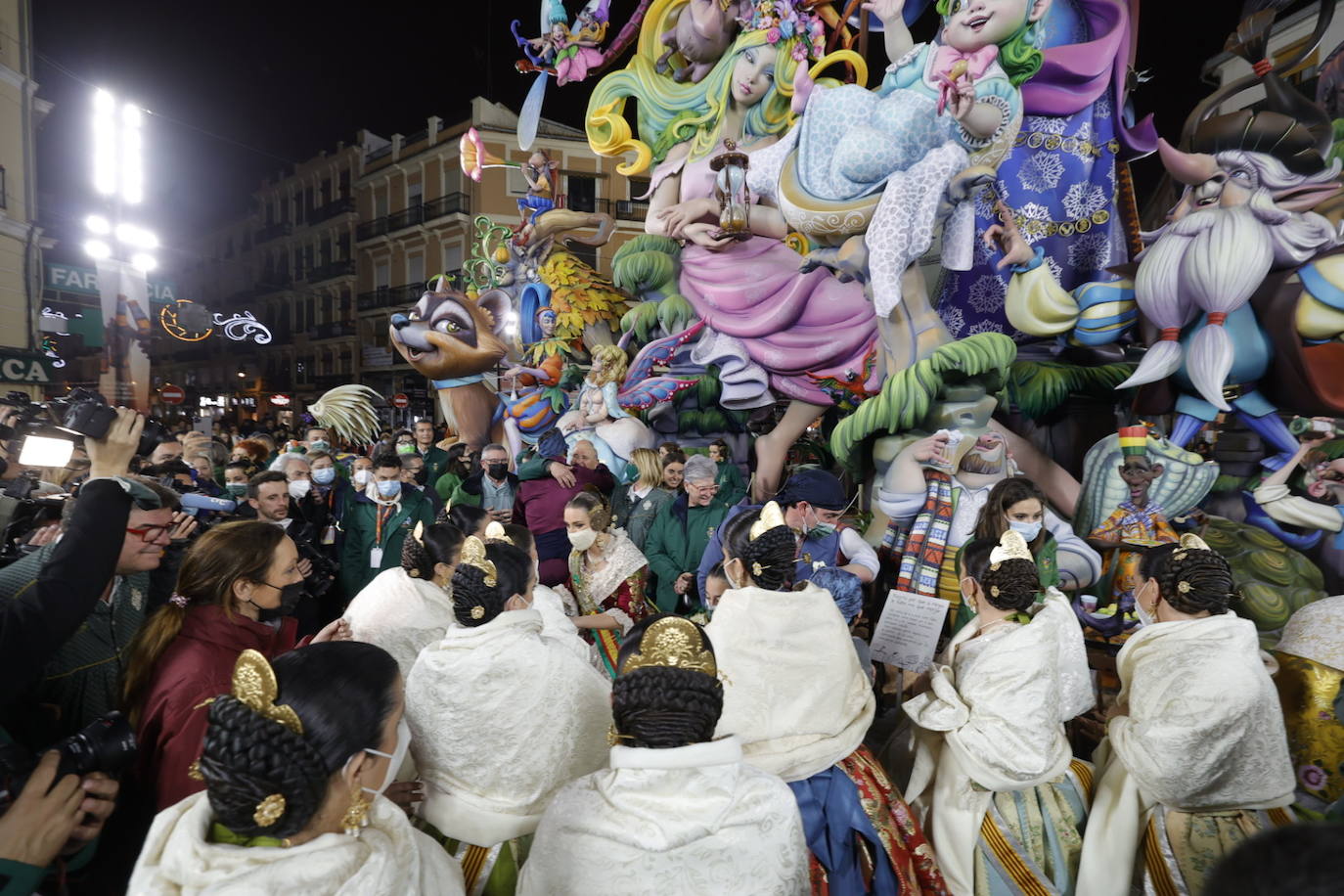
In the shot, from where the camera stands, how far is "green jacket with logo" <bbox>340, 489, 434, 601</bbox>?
183 inches

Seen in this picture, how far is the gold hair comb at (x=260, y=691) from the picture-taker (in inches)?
44.1

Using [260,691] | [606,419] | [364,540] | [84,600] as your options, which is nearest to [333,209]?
[606,419]

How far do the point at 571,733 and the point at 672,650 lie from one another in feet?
2.10

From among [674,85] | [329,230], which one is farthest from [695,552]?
[329,230]

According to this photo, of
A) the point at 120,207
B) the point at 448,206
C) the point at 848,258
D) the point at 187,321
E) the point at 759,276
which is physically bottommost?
the point at 848,258

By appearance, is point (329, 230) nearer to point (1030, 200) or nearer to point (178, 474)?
point (178, 474)

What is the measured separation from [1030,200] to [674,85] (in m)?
4.06

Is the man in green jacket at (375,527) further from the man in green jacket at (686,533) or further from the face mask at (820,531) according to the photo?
the face mask at (820,531)

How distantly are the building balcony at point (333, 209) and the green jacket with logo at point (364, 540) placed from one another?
76.2ft

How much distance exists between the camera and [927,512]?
4.18m

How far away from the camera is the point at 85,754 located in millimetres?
1383

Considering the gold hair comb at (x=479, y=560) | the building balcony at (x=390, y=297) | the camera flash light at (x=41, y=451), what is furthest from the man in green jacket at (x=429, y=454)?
the building balcony at (x=390, y=297)

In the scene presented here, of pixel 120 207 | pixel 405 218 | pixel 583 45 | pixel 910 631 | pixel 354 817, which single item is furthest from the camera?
pixel 405 218

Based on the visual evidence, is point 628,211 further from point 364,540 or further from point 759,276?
point 364,540
